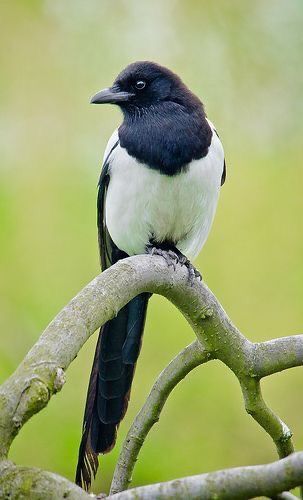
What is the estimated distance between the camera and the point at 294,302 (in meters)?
3.69

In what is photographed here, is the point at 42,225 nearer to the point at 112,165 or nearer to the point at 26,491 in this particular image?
the point at 112,165

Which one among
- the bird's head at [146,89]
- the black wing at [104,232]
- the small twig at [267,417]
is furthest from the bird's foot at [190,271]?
the bird's head at [146,89]

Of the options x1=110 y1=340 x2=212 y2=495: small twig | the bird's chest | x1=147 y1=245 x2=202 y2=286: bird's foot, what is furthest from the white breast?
x1=110 y1=340 x2=212 y2=495: small twig

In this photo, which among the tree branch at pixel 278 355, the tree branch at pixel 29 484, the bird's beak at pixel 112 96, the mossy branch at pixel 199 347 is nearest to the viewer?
the tree branch at pixel 29 484

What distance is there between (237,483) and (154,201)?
1.73 metres

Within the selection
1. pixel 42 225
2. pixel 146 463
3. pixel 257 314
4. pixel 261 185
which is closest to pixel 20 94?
pixel 42 225

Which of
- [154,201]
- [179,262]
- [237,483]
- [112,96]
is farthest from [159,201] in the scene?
[237,483]

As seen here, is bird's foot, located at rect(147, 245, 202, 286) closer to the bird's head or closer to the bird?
the bird

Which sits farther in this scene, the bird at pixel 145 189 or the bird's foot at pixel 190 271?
the bird at pixel 145 189

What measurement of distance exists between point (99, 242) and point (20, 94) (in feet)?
3.33

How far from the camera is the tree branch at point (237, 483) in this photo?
1519 millimetres

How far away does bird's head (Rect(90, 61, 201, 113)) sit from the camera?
338 cm

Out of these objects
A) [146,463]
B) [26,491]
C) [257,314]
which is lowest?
[26,491]

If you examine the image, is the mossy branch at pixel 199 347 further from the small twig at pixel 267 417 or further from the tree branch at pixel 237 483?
the tree branch at pixel 237 483
